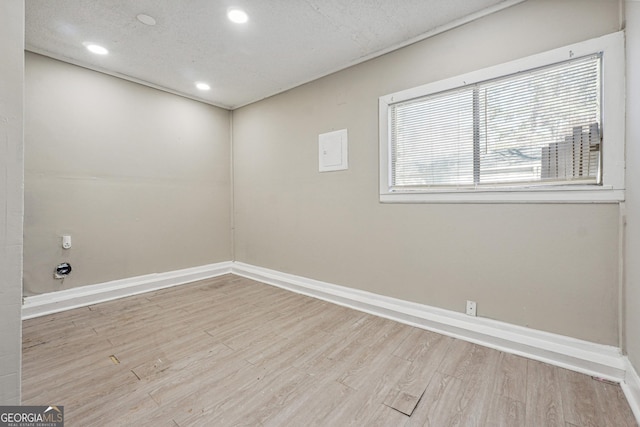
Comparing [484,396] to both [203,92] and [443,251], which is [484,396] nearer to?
[443,251]

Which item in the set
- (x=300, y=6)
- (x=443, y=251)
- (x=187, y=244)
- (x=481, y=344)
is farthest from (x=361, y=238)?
(x=187, y=244)

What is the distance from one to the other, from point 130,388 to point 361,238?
2166 mm

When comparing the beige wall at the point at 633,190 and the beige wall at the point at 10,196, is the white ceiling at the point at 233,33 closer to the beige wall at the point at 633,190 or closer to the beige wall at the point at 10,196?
the beige wall at the point at 633,190

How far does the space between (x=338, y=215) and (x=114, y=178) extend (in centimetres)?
264

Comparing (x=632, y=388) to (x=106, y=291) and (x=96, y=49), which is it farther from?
(x=96, y=49)

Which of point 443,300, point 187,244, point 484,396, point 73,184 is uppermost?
point 73,184

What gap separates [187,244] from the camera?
12.6ft

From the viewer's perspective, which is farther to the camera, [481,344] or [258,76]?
[258,76]

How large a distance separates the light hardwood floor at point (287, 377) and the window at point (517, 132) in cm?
120

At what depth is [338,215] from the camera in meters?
3.10

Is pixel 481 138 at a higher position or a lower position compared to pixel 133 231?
higher

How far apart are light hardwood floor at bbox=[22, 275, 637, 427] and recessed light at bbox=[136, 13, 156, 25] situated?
2588 mm

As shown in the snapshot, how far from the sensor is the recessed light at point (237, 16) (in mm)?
2121

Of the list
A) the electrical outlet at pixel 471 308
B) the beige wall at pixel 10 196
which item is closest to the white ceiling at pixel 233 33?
the beige wall at pixel 10 196
